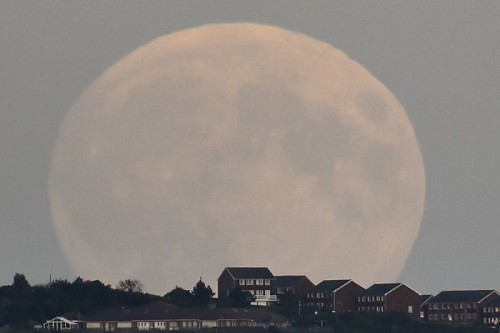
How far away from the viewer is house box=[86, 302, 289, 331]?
194750 millimetres

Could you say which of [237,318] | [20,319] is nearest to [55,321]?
[20,319]

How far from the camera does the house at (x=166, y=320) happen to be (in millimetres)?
194750

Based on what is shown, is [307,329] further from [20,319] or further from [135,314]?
[20,319]

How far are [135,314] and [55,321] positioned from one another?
31.5 feet

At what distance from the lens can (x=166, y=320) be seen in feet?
642

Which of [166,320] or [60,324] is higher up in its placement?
[166,320]

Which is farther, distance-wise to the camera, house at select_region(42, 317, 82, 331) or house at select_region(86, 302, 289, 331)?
house at select_region(86, 302, 289, 331)

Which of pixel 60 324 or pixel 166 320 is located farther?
pixel 166 320

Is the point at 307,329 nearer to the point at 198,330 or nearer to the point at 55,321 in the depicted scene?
the point at 198,330

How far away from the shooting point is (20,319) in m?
194

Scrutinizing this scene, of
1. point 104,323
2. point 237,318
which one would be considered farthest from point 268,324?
point 104,323

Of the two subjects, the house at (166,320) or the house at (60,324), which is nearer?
the house at (60,324)

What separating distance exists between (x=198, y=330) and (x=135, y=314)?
26.0 ft

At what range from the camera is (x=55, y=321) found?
193 metres
